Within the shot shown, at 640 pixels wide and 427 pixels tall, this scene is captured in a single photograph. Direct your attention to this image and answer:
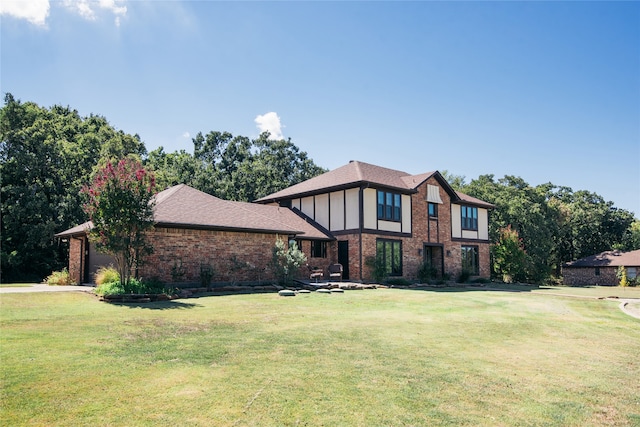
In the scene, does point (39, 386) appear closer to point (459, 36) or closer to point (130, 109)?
point (459, 36)

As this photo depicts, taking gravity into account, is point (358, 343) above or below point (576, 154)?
below

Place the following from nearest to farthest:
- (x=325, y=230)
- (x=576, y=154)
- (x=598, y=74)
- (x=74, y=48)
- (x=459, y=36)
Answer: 1. (x=74, y=48)
2. (x=459, y=36)
3. (x=598, y=74)
4. (x=576, y=154)
5. (x=325, y=230)

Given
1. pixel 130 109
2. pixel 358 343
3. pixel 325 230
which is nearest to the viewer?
pixel 358 343

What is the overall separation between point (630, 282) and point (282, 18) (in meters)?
39.6

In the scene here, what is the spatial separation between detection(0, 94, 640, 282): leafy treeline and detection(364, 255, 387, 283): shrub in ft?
42.2

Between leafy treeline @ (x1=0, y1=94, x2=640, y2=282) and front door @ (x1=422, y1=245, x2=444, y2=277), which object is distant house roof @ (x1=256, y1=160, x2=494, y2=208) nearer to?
front door @ (x1=422, y1=245, x2=444, y2=277)

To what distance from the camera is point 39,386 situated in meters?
5.42

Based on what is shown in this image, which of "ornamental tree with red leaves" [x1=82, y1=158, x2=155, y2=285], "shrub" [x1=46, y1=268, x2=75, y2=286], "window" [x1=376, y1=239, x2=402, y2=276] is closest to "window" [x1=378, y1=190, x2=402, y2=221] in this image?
"window" [x1=376, y1=239, x2=402, y2=276]

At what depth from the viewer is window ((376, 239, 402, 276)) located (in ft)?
87.9

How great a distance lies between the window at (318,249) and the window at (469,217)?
38.7 feet

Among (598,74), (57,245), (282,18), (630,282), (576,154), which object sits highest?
(282,18)

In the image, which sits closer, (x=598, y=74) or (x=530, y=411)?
(x=530, y=411)

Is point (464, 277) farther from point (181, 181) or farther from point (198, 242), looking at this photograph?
point (181, 181)

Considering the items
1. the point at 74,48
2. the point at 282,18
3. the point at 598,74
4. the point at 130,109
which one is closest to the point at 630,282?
the point at 598,74
